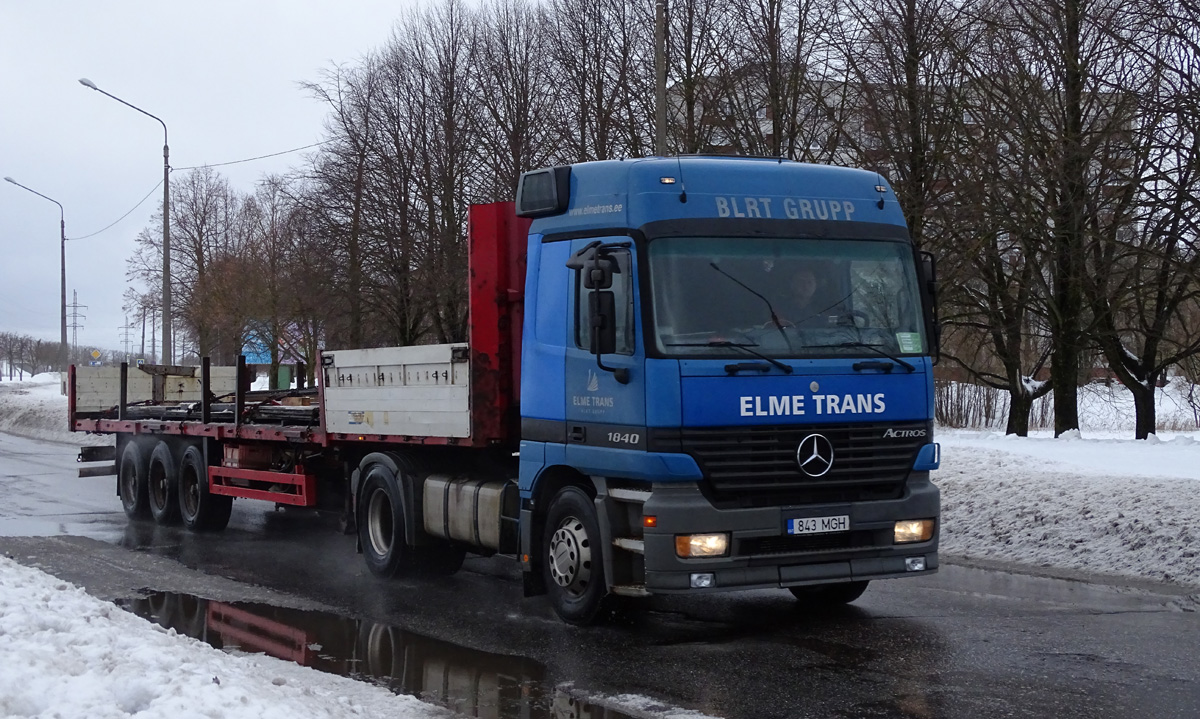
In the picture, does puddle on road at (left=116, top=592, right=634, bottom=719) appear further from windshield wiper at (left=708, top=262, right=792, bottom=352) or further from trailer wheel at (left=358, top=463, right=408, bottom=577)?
windshield wiper at (left=708, top=262, right=792, bottom=352)

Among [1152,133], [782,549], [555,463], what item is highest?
[1152,133]

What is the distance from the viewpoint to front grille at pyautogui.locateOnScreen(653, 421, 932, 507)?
7.34m

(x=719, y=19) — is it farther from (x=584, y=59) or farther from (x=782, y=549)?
(x=782, y=549)

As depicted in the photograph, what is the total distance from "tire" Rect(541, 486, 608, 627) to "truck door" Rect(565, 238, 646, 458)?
1.13ft

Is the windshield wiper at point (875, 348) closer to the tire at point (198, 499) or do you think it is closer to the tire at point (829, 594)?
the tire at point (829, 594)

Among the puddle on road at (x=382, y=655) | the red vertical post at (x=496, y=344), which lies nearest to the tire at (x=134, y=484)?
the puddle on road at (x=382, y=655)

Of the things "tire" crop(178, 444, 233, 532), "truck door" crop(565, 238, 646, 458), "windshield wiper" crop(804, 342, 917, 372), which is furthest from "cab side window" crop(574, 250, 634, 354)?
"tire" crop(178, 444, 233, 532)

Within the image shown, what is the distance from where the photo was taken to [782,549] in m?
7.52

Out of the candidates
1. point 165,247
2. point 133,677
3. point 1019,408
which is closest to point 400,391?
point 133,677

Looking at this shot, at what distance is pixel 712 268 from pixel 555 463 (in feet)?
5.79

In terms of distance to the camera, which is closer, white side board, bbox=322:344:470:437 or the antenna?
the antenna

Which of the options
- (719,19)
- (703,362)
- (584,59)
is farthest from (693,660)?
(584,59)

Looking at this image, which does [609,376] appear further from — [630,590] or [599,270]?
[630,590]

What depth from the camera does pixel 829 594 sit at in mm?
8867
